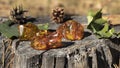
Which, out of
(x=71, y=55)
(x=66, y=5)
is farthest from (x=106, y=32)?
(x=66, y=5)

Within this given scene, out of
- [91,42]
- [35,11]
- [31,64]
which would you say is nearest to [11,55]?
[31,64]

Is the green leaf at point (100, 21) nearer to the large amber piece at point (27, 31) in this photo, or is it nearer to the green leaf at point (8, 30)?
the large amber piece at point (27, 31)

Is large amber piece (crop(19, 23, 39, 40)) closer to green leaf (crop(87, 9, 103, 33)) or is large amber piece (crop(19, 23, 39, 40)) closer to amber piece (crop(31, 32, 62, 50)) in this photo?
amber piece (crop(31, 32, 62, 50))

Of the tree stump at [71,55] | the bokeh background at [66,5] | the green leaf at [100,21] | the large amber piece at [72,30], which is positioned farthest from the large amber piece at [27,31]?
the bokeh background at [66,5]

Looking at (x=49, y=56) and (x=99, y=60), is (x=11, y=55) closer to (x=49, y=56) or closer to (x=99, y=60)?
(x=49, y=56)

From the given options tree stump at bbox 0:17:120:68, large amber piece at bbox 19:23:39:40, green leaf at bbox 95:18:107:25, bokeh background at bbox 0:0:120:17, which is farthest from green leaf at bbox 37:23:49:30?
bokeh background at bbox 0:0:120:17

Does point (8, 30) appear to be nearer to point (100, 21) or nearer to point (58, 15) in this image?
point (58, 15)
